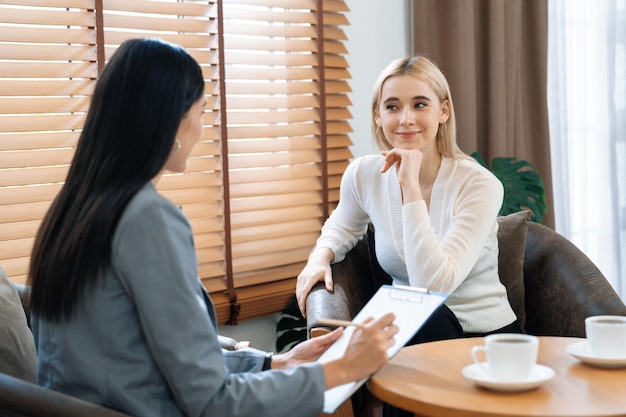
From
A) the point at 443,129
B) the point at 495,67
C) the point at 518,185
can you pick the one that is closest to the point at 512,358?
the point at 443,129

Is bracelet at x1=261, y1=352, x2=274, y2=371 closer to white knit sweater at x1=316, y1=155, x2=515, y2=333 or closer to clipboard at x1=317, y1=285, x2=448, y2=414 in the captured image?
clipboard at x1=317, y1=285, x2=448, y2=414

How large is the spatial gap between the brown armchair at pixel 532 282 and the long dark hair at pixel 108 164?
1118 millimetres

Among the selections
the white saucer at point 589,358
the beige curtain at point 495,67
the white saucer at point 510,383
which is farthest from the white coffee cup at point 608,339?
the beige curtain at point 495,67

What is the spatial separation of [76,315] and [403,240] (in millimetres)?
1383

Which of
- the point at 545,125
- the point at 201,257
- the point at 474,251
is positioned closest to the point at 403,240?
the point at 474,251

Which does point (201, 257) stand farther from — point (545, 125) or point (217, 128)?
point (545, 125)

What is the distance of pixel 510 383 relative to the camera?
1.55m

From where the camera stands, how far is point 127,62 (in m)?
1.46

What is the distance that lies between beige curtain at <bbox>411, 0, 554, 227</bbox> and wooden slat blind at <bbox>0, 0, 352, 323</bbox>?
63cm

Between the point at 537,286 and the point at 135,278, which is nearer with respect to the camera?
the point at 135,278

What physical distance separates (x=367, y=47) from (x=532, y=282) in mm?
1482

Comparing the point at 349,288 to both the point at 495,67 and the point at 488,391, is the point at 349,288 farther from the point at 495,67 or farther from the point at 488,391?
the point at 495,67

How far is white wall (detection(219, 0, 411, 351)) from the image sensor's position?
3.79 m

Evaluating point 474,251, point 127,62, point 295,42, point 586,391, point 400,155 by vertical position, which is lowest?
point 586,391
